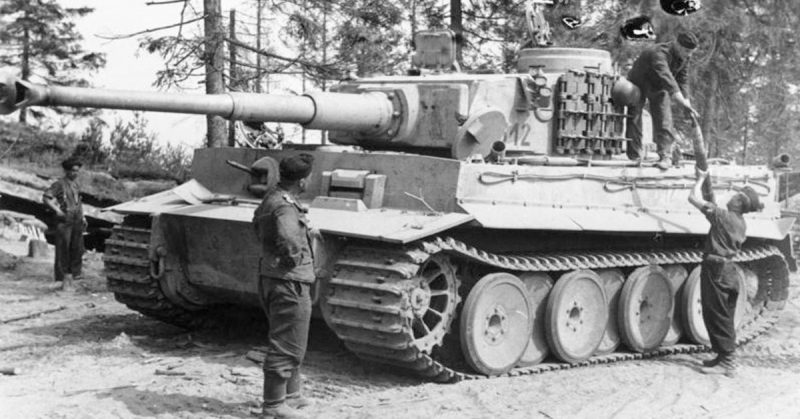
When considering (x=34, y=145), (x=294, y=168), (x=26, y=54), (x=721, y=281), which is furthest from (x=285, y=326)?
(x=26, y=54)

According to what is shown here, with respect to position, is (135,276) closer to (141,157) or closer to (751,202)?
(751,202)

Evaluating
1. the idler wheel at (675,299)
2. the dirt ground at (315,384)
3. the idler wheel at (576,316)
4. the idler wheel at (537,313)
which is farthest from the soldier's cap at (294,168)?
the idler wheel at (675,299)

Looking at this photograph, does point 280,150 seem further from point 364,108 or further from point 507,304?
point 507,304

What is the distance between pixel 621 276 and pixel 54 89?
601 centimetres

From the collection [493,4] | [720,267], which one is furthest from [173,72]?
[720,267]

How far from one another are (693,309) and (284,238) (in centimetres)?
559

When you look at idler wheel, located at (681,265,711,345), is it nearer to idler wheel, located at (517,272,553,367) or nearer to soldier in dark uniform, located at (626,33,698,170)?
soldier in dark uniform, located at (626,33,698,170)

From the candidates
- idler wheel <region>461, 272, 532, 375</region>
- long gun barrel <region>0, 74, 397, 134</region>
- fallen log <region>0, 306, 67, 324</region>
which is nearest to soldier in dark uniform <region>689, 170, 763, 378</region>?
idler wheel <region>461, 272, 532, 375</region>

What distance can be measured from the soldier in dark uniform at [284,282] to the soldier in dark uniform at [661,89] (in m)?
4.87

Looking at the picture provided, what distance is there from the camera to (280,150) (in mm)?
9219

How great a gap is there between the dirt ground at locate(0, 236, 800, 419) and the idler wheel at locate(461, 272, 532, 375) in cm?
20

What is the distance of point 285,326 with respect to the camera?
6727mm

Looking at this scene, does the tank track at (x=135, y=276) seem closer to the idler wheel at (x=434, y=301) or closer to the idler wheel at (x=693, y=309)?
the idler wheel at (x=434, y=301)

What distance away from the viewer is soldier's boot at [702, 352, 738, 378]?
9.25m
